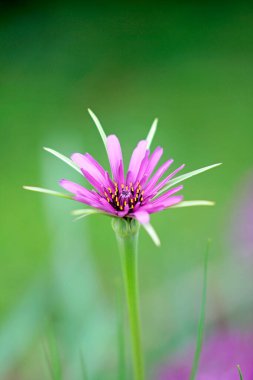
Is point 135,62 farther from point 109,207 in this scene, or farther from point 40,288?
point 109,207

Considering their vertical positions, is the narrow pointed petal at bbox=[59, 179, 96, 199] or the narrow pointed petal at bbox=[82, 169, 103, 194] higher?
the narrow pointed petal at bbox=[82, 169, 103, 194]

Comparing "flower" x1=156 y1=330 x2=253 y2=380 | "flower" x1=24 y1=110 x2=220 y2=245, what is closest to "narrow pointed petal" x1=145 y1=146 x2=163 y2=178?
"flower" x1=24 y1=110 x2=220 y2=245

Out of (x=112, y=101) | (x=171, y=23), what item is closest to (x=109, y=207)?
(x=112, y=101)

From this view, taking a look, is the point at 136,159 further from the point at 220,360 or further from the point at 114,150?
the point at 220,360

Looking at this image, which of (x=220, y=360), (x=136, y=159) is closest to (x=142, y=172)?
(x=136, y=159)

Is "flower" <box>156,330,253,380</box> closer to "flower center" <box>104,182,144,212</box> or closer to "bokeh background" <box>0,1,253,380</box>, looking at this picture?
"bokeh background" <box>0,1,253,380</box>

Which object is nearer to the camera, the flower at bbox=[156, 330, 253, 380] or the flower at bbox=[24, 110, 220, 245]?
the flower at bbox=[24, 110, 220, 245]
